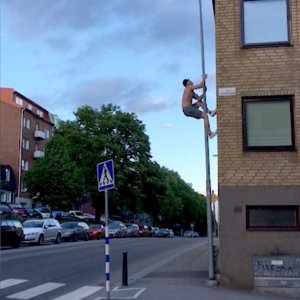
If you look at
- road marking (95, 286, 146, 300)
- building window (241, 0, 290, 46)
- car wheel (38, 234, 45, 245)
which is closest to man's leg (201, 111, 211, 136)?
building window (241, 0, 290, 46)

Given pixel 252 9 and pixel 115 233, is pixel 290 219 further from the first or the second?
pixel 115 233

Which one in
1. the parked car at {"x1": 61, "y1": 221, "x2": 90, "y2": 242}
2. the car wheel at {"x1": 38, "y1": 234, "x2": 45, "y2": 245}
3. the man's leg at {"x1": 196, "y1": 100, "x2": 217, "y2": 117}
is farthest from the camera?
the parked car at {"x1": 61, "y1": 221, "x2": 90, "y2": 242}

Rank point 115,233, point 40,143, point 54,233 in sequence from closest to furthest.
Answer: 1. point 54,233
2. point 115,233
3. point 40,143

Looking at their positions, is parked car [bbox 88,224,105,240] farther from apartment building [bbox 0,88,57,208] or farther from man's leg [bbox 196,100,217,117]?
man's leg [bbox 196,100,217,117]

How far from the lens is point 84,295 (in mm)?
11758

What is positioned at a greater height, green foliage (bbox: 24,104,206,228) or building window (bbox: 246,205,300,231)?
green foliage (bbox: 24,104,206,228)

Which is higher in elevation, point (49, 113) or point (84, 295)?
point (49, 113)

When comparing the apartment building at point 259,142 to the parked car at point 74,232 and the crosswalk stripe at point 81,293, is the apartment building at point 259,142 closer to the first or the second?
the crosswalk stripe at point 81,293

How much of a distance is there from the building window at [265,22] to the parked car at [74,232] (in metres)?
27.6

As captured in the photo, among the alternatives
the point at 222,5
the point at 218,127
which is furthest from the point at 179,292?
the point at 222,5

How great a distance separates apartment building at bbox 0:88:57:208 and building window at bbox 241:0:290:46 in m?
51.5

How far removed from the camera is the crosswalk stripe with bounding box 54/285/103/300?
11492 millimetres

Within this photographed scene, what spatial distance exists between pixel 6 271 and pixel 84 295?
16.0 feet

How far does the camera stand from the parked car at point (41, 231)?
101ft
